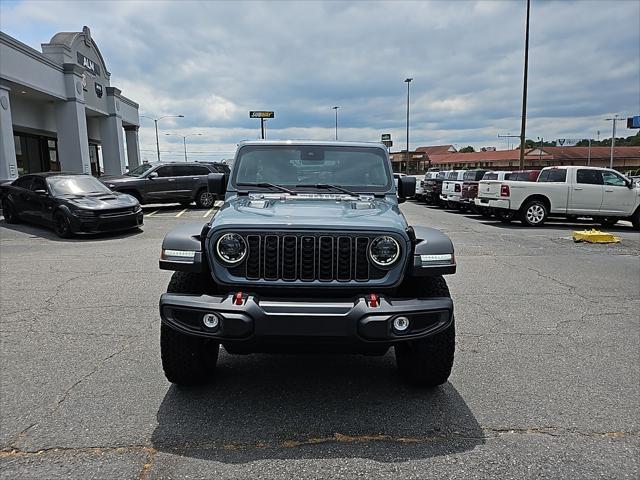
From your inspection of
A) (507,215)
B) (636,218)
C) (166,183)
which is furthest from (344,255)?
(166,183)

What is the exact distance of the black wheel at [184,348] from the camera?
3.46 meters

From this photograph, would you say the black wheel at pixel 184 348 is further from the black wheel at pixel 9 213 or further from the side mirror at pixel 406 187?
the black wheel at pixel 9 213

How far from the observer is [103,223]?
11883 millimetres

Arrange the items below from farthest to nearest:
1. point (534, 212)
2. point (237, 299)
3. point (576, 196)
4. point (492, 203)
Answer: point (492, 203) → point (534, 212) → point (576, 196) → point (237, 299)

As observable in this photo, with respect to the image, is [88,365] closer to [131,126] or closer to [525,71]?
[525,71]

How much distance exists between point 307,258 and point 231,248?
20.0 inches

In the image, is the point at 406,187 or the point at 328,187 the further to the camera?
the point at 406,187

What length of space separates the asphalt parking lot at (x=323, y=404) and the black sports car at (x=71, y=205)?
572 centimetres

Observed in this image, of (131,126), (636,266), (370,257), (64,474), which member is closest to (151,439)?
(64,474)

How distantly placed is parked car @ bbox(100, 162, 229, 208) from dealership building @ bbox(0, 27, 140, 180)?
4.78 metres

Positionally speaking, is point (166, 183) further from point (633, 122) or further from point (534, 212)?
point (633, 122)

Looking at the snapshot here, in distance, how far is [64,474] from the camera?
273 centimetres

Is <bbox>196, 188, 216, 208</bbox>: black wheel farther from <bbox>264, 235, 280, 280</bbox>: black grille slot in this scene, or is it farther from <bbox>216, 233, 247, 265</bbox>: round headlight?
<bbox>264, 235, 280, 280</bbox>: black grille slot

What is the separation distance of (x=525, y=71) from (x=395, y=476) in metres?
26.2
